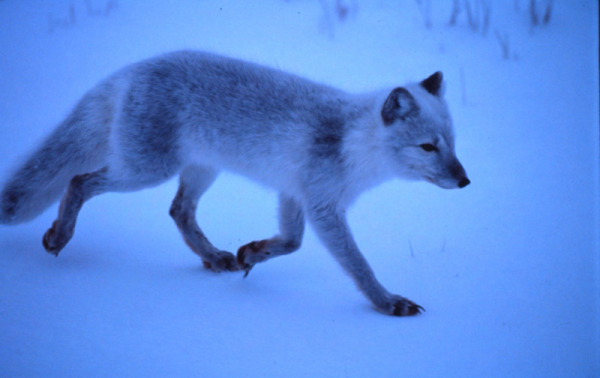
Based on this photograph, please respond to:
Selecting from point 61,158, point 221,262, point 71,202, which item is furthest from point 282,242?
point 61,158

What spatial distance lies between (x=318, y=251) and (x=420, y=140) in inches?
43.8

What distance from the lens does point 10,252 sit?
8.48 ft

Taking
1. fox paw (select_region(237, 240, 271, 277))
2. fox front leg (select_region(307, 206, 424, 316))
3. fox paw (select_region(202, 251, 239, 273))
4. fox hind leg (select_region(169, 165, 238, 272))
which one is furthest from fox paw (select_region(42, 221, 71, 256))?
fox front leg (select_region(307, 206, 424, 316))

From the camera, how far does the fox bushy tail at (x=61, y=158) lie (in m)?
2.64

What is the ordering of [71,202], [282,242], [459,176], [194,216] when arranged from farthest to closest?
[194,216] → [282,242] → [71,202] → [459,176]

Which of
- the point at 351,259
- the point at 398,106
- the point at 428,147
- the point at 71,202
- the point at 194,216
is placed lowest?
the point at 194,216

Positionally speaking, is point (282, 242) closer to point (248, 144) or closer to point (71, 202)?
point (248, 144)

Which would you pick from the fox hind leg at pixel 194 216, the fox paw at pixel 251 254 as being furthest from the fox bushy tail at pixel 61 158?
the fox paw at pixel 251 254

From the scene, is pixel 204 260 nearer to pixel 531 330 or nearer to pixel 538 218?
pixel 531 330

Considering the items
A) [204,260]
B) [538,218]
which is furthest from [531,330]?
[204,260]

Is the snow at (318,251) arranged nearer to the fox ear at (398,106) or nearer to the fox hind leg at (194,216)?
the fox hind leg at (194,216)

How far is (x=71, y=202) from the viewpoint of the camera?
2553 mm

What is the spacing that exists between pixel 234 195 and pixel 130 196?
30.3 inches

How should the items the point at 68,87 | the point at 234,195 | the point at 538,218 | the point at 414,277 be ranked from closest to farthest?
the point at 414,277
the point at 538,218
the point at 234,195
the point at 68,87
